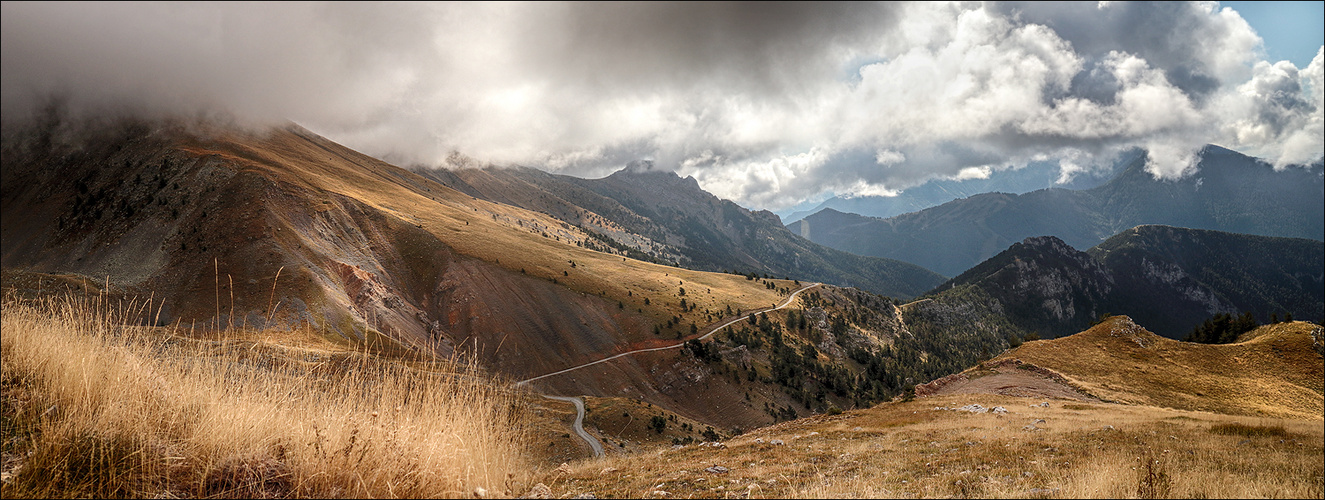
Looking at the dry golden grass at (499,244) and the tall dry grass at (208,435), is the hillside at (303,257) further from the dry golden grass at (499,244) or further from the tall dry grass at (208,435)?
the tall dry grass at (208,435)

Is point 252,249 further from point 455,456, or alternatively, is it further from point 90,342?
point 455,456

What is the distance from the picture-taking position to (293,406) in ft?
18.4

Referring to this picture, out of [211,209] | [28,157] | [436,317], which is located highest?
[28,157]

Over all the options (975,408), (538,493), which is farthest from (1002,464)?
(975,408)

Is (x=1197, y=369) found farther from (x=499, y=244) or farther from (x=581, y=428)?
(x=499, y=244)

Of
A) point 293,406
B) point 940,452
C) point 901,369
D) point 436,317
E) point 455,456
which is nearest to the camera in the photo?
point 455,456

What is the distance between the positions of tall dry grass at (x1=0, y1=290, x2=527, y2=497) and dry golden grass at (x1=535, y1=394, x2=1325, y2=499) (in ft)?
6.78

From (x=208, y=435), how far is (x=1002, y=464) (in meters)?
12.4

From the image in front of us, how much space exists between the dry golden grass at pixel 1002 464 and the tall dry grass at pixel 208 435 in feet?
6.78

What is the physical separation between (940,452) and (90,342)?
52.3ft

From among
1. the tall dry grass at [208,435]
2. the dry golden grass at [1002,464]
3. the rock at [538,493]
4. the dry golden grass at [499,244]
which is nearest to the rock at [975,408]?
the dry golden grass at [1002,464]

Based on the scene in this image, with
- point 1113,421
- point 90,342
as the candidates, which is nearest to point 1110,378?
point 1113,421

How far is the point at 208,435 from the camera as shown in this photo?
4547 millimetres

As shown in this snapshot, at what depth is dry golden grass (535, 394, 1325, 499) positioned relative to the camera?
5.80 metres
